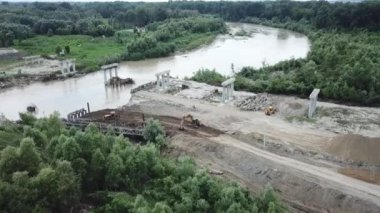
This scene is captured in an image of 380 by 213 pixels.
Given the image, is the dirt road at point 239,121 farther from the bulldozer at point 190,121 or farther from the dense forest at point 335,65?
the dense forest at point 335,65

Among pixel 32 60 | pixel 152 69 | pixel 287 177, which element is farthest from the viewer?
pixel 32 60

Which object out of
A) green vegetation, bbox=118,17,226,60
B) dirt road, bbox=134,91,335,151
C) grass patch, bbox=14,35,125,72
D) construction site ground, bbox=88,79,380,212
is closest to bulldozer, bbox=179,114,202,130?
construction site ground, bbox=88,79,380,212

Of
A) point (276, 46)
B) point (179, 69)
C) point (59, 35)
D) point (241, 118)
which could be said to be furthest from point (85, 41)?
point (241, 118)

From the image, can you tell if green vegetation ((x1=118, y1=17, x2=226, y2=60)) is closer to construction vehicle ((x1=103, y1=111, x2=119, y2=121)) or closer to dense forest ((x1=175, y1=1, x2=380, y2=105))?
dense forest ((x1=175, y1=1, x2=380, y2=105))

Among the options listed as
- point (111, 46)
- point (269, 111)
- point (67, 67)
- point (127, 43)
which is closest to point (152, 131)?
point (269, 111)

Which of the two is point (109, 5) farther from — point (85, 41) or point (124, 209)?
point (124, 209)

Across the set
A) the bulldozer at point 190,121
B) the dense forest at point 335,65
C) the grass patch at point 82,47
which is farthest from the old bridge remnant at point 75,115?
the grass patch at point 82,47

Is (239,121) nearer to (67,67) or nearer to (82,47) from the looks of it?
(67,67)

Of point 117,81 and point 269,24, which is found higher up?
point 269,24
